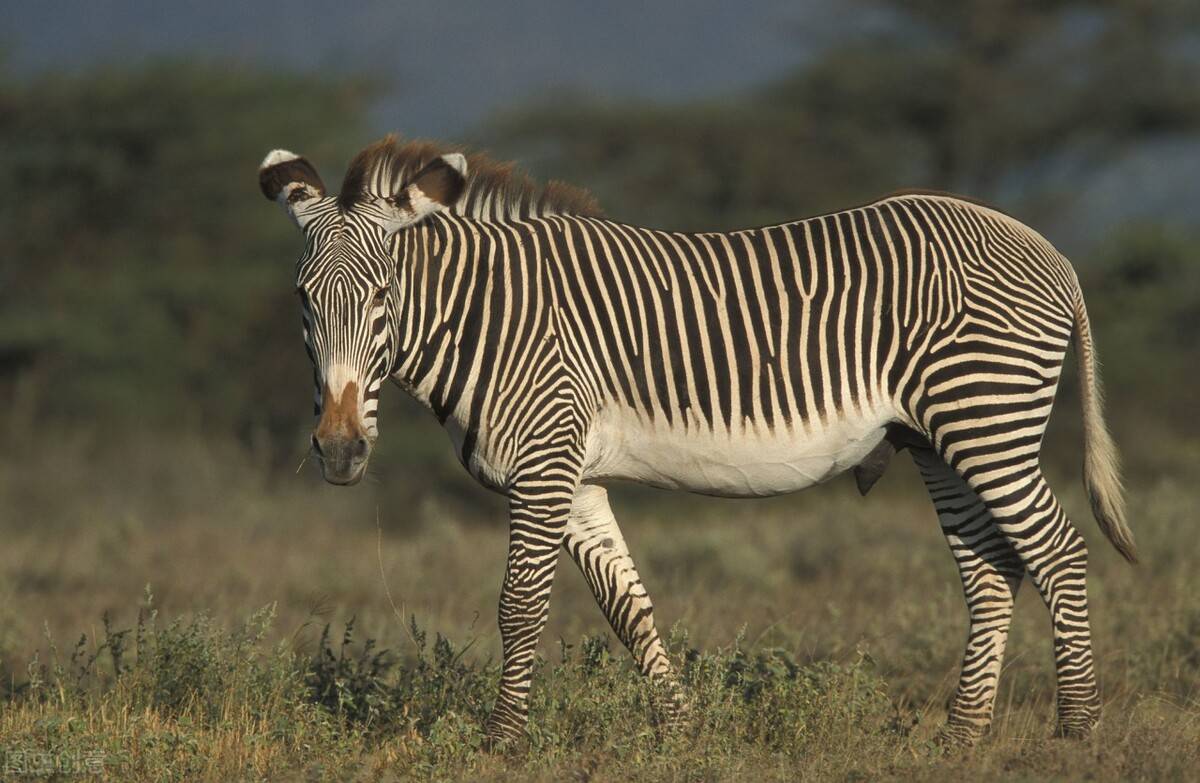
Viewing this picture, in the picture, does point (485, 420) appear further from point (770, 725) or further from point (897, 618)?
point (897, 618)

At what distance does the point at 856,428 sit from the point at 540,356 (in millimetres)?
1345

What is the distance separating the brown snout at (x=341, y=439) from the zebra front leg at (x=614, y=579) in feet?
3.92

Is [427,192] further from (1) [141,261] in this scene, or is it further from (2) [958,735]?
(1) [141,261]

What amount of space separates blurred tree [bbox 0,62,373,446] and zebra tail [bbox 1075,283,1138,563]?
15.4 meters

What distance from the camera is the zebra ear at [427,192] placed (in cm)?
577

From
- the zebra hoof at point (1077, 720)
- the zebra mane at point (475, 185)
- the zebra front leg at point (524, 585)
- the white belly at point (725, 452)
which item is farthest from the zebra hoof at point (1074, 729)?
the zebra mane at point (475, 185)

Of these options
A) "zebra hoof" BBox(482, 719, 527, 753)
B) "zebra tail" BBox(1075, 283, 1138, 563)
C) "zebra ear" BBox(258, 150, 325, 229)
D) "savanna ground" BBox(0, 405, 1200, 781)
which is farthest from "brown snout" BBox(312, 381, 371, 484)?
"zebra tail" BBox(1075, 283, 1138, 563)

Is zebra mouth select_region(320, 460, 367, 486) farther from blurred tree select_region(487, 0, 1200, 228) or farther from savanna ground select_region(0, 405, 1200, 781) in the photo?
blurred tree select_region(487, 0, 1200, 228)

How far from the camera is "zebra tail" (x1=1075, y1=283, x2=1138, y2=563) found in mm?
6422

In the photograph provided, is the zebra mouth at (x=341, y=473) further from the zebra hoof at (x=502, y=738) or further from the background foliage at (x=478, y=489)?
the zebra hoof at (x=502, y=738)

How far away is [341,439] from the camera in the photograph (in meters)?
5.31

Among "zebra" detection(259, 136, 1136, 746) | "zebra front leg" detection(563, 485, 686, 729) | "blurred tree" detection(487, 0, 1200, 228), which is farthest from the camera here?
"blurred tree" detection(487, 0, 1200, 228)

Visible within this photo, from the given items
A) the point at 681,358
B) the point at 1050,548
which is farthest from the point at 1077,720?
the point at 681,358

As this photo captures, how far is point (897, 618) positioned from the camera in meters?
8.43
